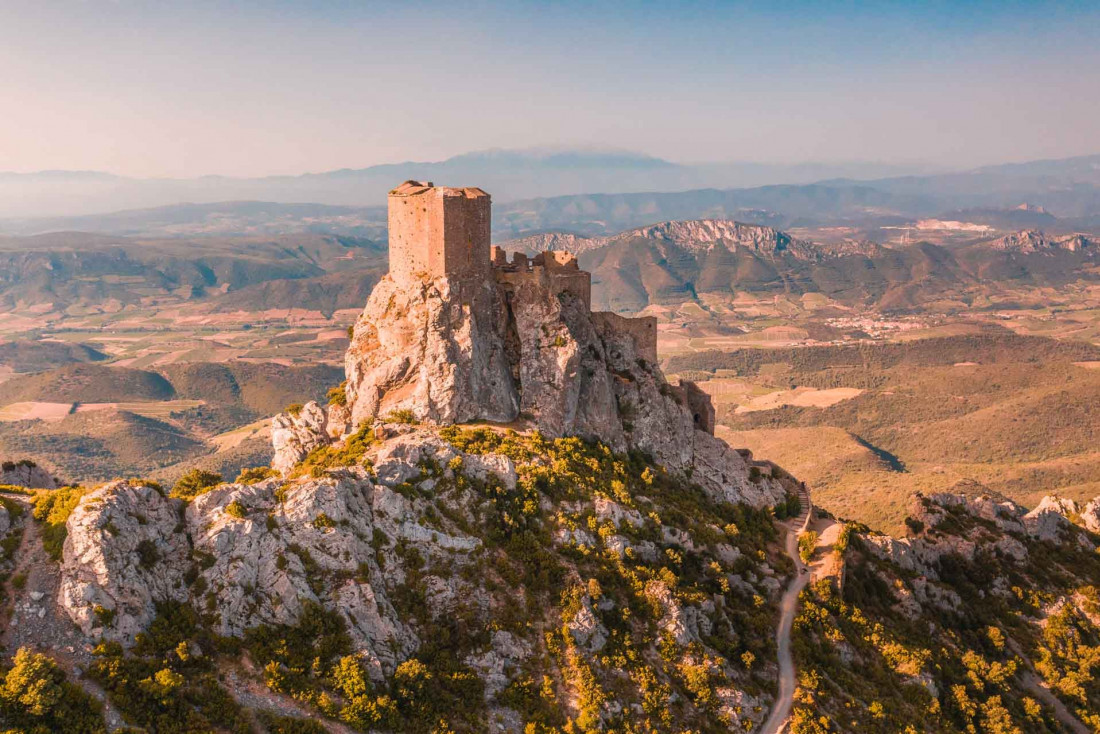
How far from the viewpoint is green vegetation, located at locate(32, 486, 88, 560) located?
38688 mm

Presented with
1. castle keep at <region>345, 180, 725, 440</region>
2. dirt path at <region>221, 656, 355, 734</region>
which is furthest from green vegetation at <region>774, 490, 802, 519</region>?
dirt path at <region>221, 656, 355, 734</region>

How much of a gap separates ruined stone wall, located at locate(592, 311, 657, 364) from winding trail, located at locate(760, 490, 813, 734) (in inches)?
996

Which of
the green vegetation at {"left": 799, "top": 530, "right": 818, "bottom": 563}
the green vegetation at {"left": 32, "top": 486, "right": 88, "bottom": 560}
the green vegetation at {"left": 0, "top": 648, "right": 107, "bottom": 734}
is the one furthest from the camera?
the green vegetation at {"left": 799, "top": 530, "right": 818, "bottom": 563}

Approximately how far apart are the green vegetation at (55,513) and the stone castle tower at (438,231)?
105ft

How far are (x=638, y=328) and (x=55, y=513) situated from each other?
2357 inches

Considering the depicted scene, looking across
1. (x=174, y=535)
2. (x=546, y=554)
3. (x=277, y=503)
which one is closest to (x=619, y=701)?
(x=546, y=554)

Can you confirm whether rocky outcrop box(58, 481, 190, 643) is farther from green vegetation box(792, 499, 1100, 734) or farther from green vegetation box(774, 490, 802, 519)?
green vegetation box(774, 490, 802, 519)

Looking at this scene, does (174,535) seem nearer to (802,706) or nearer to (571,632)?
(571,632)

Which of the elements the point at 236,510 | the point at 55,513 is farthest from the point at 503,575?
the point at 55,513

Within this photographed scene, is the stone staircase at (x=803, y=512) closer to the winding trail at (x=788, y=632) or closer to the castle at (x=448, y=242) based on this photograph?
the winding trail at (x=788, y=632)

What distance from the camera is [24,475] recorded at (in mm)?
56656

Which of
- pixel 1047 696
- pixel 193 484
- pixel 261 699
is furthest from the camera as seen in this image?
pixel 1047 696

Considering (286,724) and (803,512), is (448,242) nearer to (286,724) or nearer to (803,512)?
(286,724)

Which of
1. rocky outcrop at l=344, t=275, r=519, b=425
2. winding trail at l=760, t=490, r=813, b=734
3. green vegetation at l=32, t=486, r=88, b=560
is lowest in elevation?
winding trail at l=760, t=490, r=813, b=734
